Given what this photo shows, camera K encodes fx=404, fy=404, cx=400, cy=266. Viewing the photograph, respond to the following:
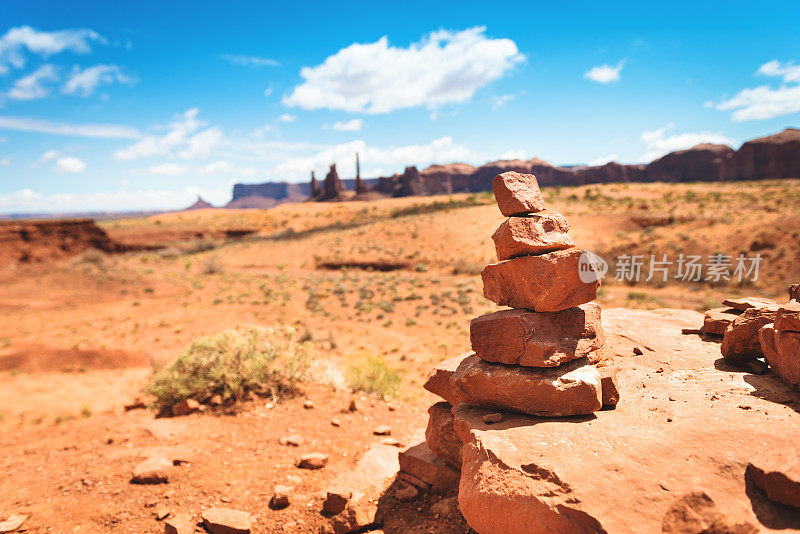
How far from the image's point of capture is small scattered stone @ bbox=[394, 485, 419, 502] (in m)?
5.52

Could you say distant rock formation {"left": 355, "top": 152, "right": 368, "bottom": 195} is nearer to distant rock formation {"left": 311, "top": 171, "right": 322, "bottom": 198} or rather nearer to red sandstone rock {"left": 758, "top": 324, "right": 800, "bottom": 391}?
distant rock formation {"left": 311, "top": 171, "right": 322, "bottom": 198}

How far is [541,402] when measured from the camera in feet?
14.5

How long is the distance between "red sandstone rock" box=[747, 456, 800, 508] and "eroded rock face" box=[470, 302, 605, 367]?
1736mm

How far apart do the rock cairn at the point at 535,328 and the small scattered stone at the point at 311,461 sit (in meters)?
2.96

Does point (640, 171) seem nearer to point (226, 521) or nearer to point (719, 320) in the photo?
point (719, 320)

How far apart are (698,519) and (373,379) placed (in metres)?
7.98

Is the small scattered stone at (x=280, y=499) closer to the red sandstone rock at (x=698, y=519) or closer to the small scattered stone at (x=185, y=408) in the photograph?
the small scattered stone at (x=185, y=408)

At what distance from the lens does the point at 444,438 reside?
18.3 ft

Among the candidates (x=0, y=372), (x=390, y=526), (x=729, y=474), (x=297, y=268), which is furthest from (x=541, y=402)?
(x=297, y=268)

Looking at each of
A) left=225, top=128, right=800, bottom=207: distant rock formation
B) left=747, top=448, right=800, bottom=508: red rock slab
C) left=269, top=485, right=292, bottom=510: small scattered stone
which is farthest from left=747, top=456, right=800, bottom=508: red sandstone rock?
left=225, top=128, right=800, bottom=207: distant rock formation

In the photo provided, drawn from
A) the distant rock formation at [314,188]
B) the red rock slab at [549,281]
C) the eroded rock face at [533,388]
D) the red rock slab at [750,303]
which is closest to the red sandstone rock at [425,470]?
the eroded rock face at [533,388]

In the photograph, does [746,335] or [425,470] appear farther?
[425,470]

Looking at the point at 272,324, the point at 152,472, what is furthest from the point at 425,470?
the point at 272,324

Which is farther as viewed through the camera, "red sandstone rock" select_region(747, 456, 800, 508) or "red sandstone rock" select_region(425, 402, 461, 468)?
"red sandstone rock" select_region(425, 402, 461, 468)
